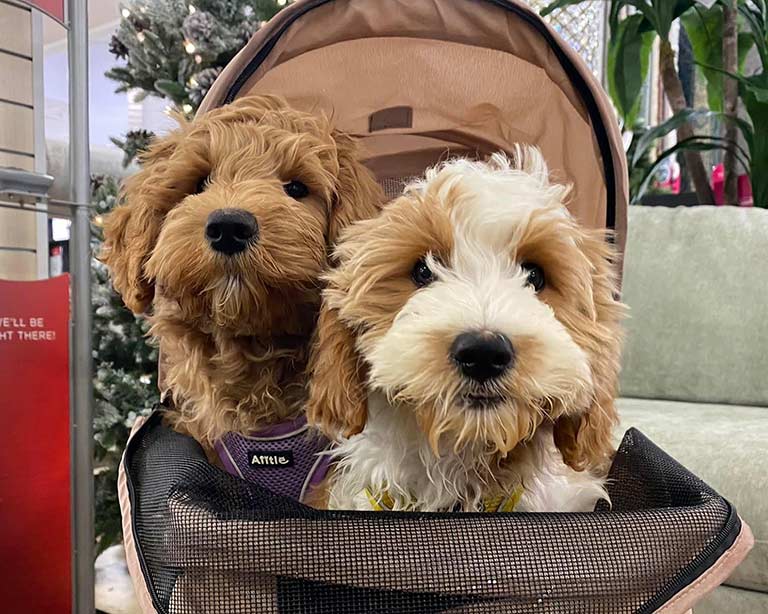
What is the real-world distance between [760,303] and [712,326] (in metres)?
0.16

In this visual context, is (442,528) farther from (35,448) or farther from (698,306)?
(698,306)

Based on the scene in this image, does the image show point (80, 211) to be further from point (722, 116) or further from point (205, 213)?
point (722, 116)

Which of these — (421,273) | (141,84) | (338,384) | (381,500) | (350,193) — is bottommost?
(381,500)

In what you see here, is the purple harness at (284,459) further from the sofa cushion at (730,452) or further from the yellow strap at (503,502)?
the sofa cushion at (730,452)

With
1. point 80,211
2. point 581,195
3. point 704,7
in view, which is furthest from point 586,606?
point 704,7

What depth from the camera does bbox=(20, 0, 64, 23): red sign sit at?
1.66 m

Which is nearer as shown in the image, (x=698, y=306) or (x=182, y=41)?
(x=182, y=41)

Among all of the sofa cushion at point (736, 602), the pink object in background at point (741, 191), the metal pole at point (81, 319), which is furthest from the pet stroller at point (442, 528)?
the pink object in background at point (741, 191)

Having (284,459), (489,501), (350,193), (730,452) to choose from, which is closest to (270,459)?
(284,459)

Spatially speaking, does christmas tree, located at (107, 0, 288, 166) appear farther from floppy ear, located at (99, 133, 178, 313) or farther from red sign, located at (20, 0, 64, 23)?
floppy ear, located at (99, 133, 178, 313)

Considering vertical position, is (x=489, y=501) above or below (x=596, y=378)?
below

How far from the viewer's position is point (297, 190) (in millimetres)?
1214

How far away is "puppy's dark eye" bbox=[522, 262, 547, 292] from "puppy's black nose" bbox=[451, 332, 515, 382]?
0.60 feet

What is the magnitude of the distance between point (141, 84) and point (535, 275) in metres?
1.83
